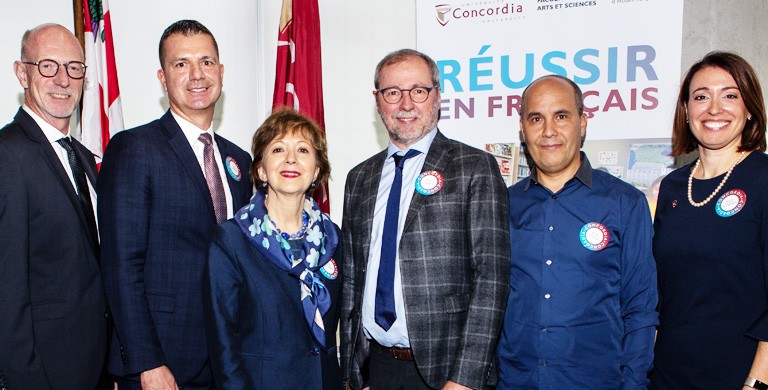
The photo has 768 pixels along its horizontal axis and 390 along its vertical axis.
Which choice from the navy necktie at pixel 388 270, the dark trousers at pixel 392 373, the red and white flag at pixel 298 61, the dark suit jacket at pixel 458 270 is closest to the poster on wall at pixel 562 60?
the red and white flag at pixel 298 61

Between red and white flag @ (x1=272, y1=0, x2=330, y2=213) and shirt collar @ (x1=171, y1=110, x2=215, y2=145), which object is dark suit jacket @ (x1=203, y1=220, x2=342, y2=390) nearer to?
shirt collar @ (x1=171, y1=110, x2=215, y2=145)

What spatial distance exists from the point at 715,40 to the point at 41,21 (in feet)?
13.0

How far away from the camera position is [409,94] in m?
2.59

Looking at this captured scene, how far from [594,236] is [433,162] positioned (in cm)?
68

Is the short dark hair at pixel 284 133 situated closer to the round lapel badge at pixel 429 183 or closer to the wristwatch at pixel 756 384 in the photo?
the round lapel badge at pixel 429 183

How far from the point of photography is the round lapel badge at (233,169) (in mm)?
2670

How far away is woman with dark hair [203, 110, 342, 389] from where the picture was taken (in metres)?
2.09

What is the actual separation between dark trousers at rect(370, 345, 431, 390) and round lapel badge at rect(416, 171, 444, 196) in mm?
666

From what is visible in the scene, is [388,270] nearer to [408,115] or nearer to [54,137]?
[408,115]

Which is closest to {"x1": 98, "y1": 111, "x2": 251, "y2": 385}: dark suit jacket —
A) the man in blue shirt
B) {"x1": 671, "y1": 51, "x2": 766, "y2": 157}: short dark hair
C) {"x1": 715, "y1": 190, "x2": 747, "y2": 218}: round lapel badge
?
the man in blue shirt

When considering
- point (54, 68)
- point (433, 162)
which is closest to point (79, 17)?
point (54, 68)

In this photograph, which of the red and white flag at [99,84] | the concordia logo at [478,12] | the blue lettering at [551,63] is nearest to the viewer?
the red and white flag at [99,84]

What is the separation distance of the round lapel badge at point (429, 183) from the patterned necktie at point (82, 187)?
1.31m

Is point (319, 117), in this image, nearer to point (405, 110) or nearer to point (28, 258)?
point (405, 110)
